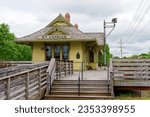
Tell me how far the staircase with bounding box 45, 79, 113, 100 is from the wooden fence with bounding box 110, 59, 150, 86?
0.65 meters

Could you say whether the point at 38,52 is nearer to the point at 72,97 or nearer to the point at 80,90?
the point at 80,90

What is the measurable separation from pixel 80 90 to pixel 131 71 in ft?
8.36

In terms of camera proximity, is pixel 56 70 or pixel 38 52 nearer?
pixel 56 70

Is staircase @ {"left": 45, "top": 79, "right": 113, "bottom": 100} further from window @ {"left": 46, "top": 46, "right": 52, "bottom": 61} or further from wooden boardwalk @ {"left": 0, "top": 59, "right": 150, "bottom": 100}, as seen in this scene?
window @ {"left": 46, "top": 46, "right": 52, "bottom": 61}

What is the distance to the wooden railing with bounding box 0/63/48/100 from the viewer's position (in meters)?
6.88

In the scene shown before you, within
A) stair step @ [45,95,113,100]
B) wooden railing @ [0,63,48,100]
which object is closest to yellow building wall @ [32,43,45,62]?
wooden railing @ [0,63,48,100]

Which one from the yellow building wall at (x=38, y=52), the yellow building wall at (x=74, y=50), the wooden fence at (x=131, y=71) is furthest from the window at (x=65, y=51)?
the wooden fence at (x=131, y=71)

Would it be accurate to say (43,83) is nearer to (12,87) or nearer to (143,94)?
(12,87)

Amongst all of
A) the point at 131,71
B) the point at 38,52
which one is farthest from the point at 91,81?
the point at 38,52

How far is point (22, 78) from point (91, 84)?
415 cm

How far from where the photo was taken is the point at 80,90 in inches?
437

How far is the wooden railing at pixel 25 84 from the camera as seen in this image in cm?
688

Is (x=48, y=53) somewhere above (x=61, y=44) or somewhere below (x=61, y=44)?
below

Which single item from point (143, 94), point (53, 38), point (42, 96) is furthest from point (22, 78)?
point (53, 38)
